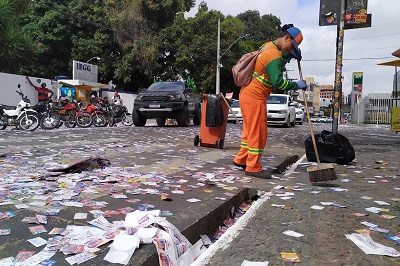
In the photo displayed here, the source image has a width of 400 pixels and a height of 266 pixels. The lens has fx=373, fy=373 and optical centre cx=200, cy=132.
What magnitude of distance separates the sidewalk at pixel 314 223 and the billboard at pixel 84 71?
26.4 metres

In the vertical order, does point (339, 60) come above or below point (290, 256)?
above

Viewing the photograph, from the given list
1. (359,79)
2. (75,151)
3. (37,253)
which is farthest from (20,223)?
(359,79)

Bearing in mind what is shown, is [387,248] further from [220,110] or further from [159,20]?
[159,20]

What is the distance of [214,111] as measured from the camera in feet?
23.3

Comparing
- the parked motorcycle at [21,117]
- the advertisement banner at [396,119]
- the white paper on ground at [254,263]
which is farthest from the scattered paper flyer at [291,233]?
the advertisement banner at [396,119]

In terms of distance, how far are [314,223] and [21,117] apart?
11449mm

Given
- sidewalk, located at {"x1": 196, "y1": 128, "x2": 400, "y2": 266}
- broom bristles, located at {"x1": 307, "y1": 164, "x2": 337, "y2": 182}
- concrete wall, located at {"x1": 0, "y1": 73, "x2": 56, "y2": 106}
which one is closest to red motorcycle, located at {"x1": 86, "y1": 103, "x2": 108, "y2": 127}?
concrete wall, located at {"x1": 0, "y1": 73, "x2": 56, "y2": 106}

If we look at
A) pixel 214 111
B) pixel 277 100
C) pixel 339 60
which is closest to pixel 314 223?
pixel 214 111

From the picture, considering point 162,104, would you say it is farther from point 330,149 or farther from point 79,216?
point 79,216

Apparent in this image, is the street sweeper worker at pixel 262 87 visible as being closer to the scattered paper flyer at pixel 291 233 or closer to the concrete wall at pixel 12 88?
the scattered paper flyer at pixel 291 233

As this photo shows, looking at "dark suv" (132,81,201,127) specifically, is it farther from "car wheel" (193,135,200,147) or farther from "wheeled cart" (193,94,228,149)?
"wheeled cart" (193,94,228,149)

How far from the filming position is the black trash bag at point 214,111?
7.05m

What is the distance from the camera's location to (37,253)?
7.22 feet

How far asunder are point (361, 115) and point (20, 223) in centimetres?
3904
